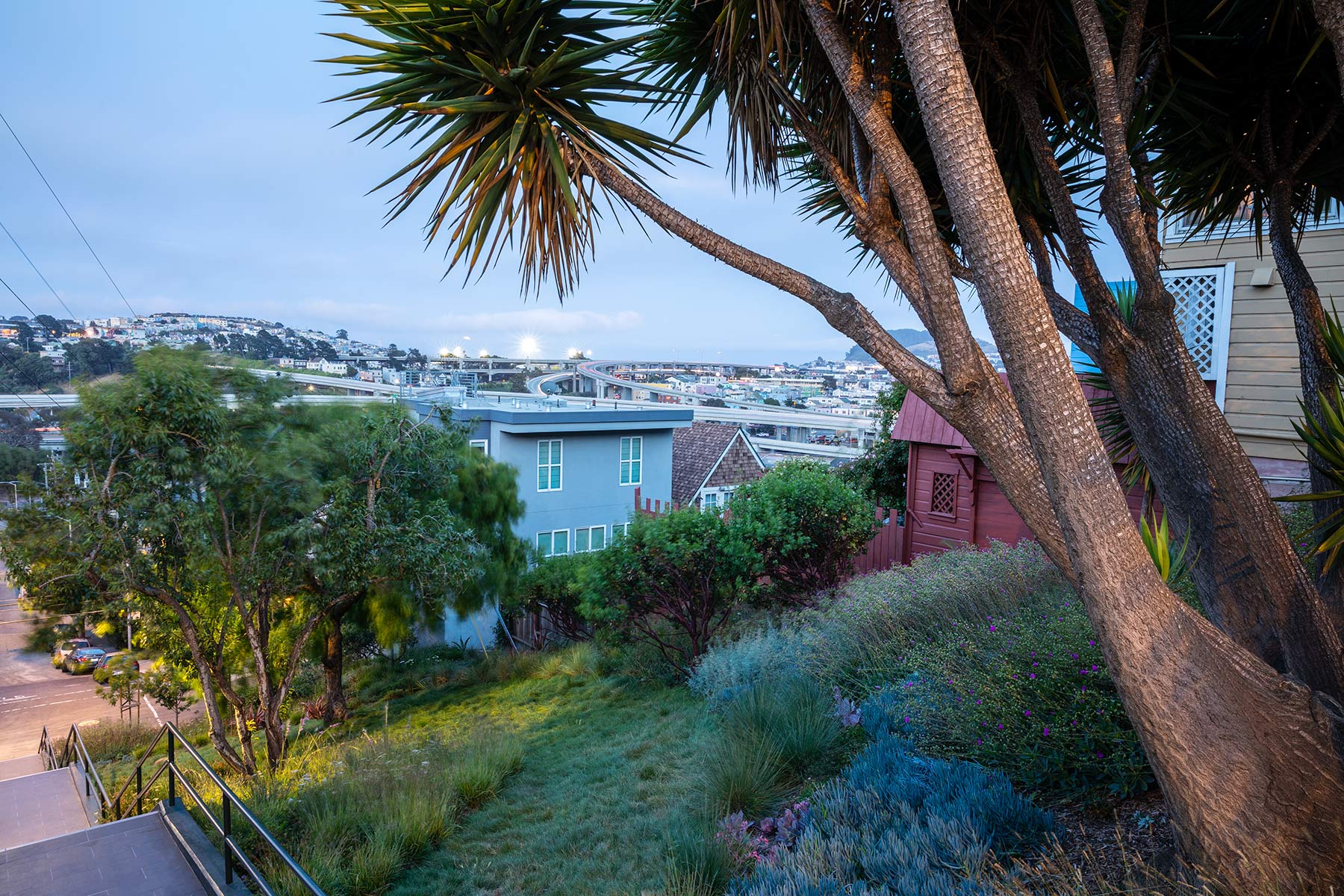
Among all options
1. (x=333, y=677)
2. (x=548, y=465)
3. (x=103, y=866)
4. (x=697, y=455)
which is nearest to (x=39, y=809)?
(x=103, y=866)

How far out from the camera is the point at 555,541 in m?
19.8

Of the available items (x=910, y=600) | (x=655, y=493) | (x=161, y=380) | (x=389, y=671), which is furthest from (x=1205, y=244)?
(x=389, y=671)

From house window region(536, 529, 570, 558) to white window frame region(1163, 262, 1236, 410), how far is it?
1466cm

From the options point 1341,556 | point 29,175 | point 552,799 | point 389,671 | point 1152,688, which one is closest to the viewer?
point 1152,688

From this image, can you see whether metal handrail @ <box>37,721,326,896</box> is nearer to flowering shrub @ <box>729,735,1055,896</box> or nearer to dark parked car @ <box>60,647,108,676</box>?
flowering shrub @ <box>729,735,1055,896</box>

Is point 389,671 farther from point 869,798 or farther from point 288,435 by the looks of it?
point 869,798

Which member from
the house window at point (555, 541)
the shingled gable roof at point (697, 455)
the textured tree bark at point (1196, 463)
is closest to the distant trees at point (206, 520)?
the textured tree bark at point (1196, 463)

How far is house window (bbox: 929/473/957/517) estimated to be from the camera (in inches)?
526

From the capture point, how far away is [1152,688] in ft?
7.86

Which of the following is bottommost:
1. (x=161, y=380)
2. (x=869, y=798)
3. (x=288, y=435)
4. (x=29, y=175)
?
(x=869, y=798)

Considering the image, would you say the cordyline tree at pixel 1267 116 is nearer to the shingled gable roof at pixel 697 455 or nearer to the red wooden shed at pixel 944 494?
the red wooden shed at pixel 944 494

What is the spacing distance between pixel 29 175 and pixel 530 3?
2915 inches

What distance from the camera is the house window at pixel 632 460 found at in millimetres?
20828

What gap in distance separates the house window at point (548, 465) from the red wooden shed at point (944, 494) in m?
8.87
